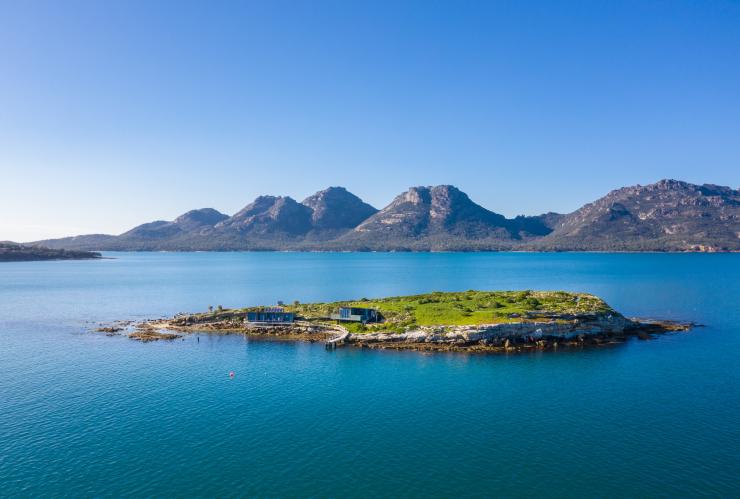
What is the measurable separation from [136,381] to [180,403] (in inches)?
469

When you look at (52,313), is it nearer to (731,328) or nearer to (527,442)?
(527,442)

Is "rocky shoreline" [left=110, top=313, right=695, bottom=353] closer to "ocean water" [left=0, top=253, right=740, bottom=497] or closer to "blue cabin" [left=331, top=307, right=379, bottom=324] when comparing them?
"blue cabin" [left=331, top=307, right=379, bottom=324]

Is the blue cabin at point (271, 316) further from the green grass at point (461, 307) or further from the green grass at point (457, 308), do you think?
the green grass at point (461, 307)

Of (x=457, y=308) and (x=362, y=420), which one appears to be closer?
(x=362, y=420)

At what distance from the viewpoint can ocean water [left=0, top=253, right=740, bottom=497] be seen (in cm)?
3562

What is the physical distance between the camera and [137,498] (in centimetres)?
3350

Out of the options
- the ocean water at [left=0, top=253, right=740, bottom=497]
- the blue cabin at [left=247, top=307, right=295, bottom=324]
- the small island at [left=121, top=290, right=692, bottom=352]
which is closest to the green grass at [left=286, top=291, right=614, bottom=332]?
Answer: the small island at [left=121, top=290, right=692, bottom=352]

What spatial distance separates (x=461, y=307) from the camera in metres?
91.0

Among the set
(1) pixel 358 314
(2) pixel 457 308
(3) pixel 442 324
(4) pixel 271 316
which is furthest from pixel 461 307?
(4) pixel 271 316

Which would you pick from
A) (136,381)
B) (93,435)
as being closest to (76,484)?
(93,435)

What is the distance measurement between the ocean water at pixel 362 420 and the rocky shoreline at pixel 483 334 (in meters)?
4.24

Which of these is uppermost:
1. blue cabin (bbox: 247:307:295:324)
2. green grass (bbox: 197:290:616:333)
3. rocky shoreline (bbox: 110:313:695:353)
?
green grass (bbox: 197:290:616:333)

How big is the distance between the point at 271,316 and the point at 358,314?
60.5 feet

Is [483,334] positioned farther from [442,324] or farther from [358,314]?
[358,314]
